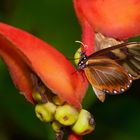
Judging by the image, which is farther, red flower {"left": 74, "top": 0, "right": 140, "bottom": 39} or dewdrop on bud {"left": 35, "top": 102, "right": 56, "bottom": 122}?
red flower {"left": 74, "top": 0, "right": 140, "bottom": 39}

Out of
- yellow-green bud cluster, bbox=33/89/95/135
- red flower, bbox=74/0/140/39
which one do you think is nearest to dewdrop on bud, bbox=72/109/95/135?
yellow-green bud cluster, bbox=33/89/95/135

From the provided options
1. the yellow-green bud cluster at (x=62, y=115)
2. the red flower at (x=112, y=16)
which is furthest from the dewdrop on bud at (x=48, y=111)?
the red flower at (x=112, y=16)

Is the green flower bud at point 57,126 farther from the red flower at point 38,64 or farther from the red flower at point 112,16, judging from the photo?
the red flower at point 112,16

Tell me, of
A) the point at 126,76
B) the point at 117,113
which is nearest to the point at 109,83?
the point at 126,76

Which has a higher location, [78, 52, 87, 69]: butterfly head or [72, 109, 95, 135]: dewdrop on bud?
[78, 52, 87, 69]: butterfly head

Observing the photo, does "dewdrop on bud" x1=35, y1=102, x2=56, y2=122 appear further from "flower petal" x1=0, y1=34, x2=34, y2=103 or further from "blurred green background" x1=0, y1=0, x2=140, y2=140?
"blurred green background" x1=0, y1=0, x2=140, y2=140

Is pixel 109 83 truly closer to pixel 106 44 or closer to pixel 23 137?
pixel 106 44

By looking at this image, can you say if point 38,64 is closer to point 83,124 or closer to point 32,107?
point 83,124
